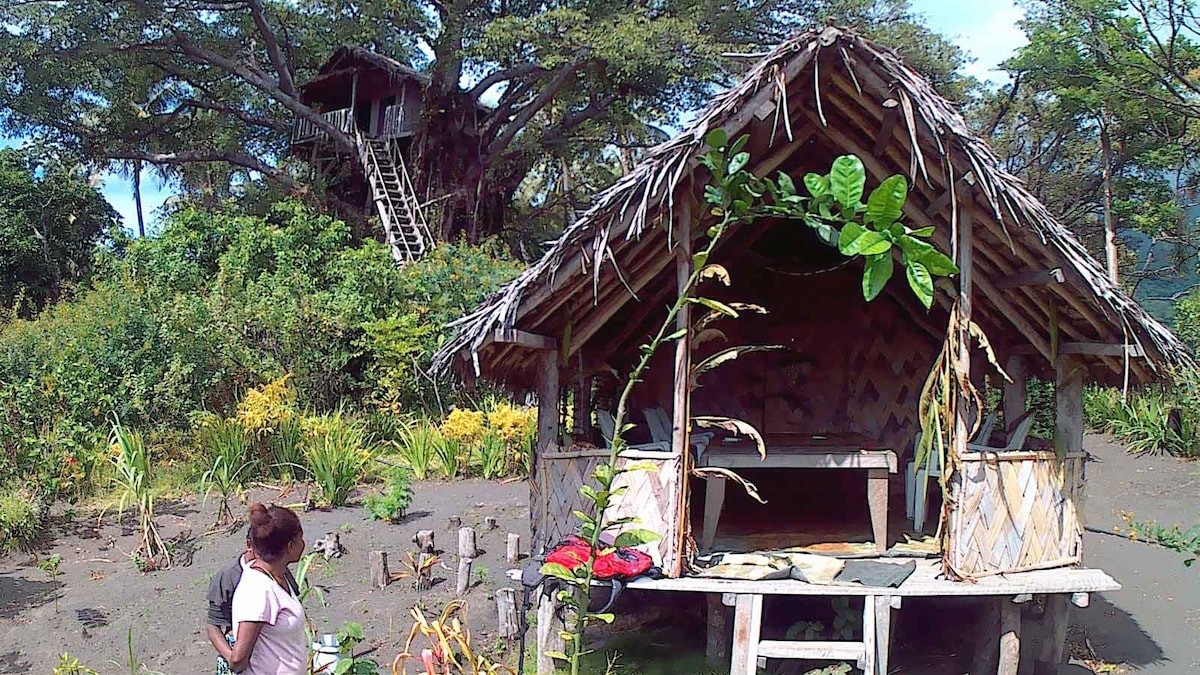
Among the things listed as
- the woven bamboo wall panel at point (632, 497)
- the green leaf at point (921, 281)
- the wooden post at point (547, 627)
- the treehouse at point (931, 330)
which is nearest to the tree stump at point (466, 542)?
the treehouse at point (931, 330)

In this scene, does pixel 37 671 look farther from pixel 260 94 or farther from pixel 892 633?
pixel 260 94

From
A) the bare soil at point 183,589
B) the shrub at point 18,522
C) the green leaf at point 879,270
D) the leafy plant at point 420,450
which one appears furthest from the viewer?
the leafy plant at point 420,450

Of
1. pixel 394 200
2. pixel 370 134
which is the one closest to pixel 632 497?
pixel 394 200

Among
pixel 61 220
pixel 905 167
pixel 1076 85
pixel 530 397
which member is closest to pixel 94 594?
pixel 530 397

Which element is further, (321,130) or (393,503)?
(321,130)

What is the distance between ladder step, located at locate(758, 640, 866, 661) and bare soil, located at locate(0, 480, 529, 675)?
1.92 meters

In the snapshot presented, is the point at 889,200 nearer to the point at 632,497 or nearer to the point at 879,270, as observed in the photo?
the point at 879,270

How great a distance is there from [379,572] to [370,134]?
48.4 feet

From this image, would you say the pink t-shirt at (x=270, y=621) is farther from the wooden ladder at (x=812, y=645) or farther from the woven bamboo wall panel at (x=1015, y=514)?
the woven bamboo wall panel at (x=1015, y=514)

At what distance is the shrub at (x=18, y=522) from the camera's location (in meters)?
7.15

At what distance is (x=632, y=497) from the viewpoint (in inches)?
176

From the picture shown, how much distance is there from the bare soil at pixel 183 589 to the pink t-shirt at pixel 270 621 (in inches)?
85.9

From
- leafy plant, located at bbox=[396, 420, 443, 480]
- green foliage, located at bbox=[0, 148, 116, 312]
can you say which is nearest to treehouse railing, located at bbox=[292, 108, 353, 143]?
green foliage, located at bbox=[0, 148, 116, 312]

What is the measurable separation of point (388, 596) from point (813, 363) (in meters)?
3.49
